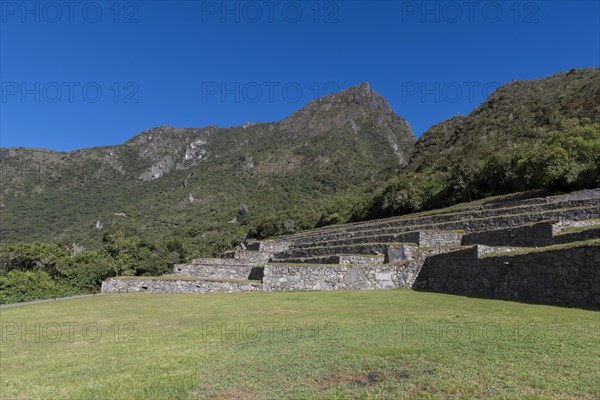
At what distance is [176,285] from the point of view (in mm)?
16891

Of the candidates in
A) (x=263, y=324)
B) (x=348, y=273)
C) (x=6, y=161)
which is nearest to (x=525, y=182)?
(x=348, y=273)

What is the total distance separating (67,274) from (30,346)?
21.3 meters

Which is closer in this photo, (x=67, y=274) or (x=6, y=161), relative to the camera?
(x=67, y=274)

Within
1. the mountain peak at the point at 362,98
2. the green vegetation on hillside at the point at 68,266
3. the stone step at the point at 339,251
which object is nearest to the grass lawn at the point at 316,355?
the stone step at the point at 339,251

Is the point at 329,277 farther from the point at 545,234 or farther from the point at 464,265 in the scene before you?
the point at 545,234

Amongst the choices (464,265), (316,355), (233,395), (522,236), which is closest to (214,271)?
(464,265)

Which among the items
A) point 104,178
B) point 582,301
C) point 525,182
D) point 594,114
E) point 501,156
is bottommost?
point 582,301

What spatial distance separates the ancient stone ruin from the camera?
992 centimetres

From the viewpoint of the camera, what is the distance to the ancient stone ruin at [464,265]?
9922mm

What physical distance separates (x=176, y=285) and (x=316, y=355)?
12735mm

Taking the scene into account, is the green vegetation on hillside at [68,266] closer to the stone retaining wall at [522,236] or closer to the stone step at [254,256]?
the stone step at [254,256]

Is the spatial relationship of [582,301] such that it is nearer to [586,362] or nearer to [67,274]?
[586,362]

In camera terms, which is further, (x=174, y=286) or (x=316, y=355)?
(x=174, y=286)

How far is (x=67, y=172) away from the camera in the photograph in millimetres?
121875
